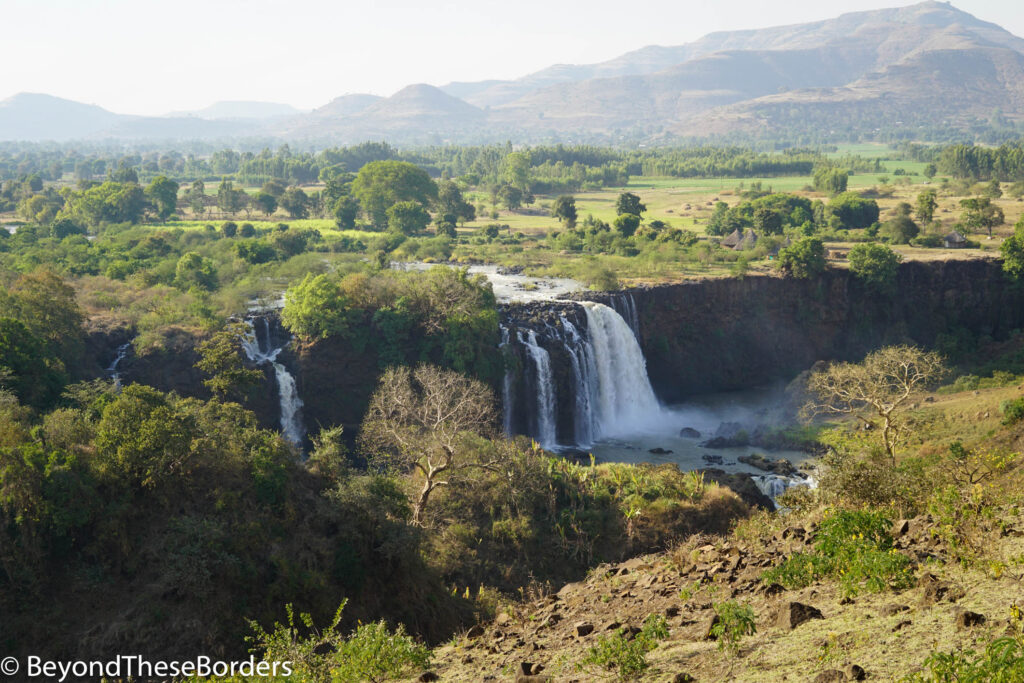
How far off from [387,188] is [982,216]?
56.5 m

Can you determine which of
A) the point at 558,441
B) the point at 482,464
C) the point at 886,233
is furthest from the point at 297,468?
the point at 886,233

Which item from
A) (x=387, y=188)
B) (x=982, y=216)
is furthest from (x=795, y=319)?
(x=387, y=188)

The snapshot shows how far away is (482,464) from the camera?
25.9m

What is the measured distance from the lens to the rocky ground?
393 inches

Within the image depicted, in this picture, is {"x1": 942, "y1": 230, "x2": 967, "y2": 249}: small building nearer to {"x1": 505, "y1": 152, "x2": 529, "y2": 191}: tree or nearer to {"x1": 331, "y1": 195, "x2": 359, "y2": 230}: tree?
{"x1": 505, "y1": 152, "x2": 529, "y2": 191}: tree

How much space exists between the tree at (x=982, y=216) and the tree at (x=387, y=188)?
172ft

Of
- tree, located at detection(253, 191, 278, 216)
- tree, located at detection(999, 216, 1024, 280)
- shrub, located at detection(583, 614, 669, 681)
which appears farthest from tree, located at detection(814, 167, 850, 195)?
shrub, located at detection(583, 614, 669, 681)

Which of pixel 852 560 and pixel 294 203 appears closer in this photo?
pixel 852 560

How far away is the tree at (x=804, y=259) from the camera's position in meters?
54.8

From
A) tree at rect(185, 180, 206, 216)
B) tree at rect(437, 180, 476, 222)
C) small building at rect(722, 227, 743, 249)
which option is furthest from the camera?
tree at rect(185, 180, 206, 216)

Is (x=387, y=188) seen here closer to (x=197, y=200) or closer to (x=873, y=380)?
(x=197, y=200)

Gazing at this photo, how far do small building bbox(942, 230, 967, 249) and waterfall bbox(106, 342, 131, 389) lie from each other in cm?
6000

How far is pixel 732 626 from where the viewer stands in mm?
11609

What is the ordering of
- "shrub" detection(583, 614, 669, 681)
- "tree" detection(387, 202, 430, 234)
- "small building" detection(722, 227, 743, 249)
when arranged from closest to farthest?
"shrub" detection(583, 614, 669, 681) < "small building" detection(722, 227, 743, 249) < "tree" detection(387, 202, 430, 234)
